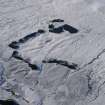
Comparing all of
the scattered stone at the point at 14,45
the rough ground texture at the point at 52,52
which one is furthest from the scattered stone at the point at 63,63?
the scattered stone at the point at 14,45

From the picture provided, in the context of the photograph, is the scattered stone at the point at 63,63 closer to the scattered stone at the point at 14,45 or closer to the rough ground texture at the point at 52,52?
the rough ground texture at the point at 52,52

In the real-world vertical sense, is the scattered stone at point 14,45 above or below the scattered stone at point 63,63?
above

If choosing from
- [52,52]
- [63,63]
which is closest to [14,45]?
[52,52]

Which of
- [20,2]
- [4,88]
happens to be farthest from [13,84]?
[20,2]

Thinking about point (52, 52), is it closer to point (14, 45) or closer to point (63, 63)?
point (63, 63)

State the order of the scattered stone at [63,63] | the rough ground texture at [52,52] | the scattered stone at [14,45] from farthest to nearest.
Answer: the scattered stone at [14,45], the scattered stone at [63,63], the rough ground texture at [52,52]

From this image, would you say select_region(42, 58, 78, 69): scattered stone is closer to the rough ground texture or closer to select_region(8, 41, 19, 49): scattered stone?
the rough ground texture

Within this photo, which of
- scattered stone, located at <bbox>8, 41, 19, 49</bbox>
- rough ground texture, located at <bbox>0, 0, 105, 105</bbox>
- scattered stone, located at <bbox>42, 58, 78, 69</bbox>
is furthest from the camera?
scattered stone, located at <bbox>8, 41, 19, 49</bbox>

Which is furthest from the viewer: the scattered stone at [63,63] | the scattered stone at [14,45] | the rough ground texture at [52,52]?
the scattered stone at [14,45]

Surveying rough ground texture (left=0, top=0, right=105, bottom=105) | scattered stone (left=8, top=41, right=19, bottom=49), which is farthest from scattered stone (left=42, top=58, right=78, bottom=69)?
scattered stone (left=8, top=41, right=19, bottom=49)
